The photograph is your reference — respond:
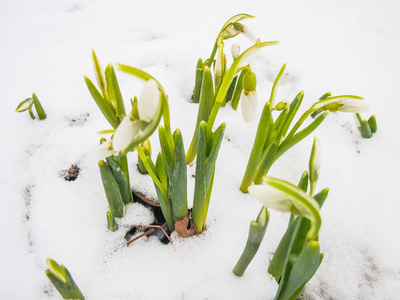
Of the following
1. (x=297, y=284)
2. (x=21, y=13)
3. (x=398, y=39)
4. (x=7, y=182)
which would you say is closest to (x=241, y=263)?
(x=297, y=284)

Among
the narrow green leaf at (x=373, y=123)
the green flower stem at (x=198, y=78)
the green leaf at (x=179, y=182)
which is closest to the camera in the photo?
the green leaf at (x=179, y=182)

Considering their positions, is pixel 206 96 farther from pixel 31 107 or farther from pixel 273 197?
pixel 31 107

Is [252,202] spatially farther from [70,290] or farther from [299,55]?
[299,55]

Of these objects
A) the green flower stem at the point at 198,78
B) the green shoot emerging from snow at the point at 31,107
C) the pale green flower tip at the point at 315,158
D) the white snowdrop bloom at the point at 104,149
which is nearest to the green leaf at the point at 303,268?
the pale green flower tip at the point at 315,158

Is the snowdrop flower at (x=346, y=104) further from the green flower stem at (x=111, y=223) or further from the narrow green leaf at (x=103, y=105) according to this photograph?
the green flower stem at (x=111, y=223)

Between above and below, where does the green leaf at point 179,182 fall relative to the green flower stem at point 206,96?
below

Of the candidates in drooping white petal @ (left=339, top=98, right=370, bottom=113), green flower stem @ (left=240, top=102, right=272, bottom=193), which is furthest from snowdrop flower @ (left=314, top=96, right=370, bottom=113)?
green flower stem @ (left=240, top=102, right=272, bottom=193)

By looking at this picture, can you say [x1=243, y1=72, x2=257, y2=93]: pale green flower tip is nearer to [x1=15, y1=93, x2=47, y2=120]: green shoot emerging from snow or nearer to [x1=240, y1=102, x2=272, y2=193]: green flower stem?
[x1=240, y1=102, x2=272, y2=193]: green flower stem
